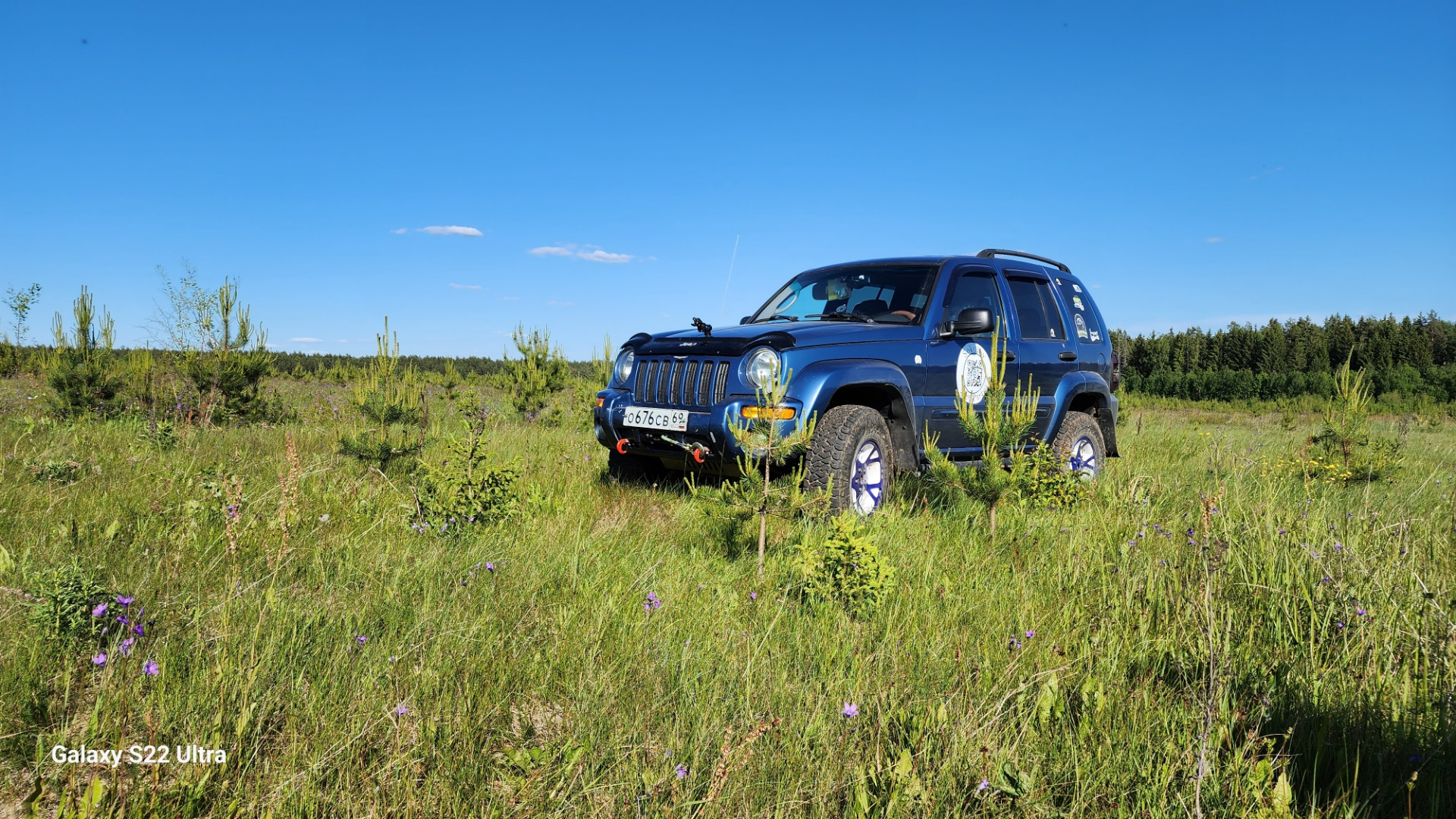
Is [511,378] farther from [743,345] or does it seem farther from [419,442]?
[743,345]

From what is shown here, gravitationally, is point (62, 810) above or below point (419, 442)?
below

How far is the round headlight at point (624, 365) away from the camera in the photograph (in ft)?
16.7

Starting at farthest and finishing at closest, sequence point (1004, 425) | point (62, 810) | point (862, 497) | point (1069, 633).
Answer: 1. point (862, 497)
2. point (1004, 425)
3. point (1069, 633)
4. point (62, 810)

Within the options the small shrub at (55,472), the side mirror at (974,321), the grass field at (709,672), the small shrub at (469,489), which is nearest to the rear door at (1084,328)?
the side mirror at (974,321)

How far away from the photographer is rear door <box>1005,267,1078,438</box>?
5551 mm

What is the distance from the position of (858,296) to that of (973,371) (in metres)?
1.03

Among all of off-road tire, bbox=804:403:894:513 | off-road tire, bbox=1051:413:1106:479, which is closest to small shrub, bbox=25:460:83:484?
off-road tire, bbox=804:403:894:513

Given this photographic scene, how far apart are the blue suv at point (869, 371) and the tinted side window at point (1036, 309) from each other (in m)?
0.01

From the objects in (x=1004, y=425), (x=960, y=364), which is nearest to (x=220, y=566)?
(x=1004, y=425)

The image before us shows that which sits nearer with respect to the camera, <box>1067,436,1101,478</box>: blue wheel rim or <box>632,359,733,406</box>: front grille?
<box>632,359,733,406</box>: front grille

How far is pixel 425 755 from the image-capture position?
1771 mm

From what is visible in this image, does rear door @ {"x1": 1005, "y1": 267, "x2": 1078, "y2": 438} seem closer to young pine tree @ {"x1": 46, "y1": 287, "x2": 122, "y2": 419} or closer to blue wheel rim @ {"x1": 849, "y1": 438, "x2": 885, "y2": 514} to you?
blue wheel rim @ {"x1": 849, "y1": 438, "x2": 885, "y2": 514}

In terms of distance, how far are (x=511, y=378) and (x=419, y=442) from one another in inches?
358

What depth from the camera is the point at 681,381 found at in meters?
4.60
